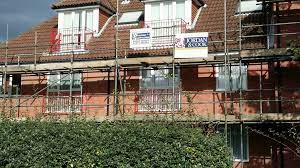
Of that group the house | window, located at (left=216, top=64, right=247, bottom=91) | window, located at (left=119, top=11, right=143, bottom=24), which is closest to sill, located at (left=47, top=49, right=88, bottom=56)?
the house

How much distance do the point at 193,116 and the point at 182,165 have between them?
386 centimetres

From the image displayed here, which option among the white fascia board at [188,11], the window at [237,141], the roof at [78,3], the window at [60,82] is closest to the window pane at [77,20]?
the roof at [78,3]

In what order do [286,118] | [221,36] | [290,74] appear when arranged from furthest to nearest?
[221,36] < [290,74] < [286,118]

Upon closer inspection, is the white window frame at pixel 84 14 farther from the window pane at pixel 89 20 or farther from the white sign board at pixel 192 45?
the white sign board at pixel 192 45

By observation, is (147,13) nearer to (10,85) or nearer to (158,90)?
(158,90)

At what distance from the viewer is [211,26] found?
841 inches

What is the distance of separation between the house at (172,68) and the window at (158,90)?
0.13ft

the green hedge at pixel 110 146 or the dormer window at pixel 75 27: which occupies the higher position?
the dormer window at pixel 75 27

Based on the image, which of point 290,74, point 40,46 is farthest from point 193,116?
point 40,46

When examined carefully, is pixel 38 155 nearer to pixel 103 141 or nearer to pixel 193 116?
pixel 103 141

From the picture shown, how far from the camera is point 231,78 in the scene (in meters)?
19.6

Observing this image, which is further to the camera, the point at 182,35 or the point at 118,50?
the point at 118,50

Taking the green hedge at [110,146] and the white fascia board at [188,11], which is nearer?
the green hedge at [110,146]

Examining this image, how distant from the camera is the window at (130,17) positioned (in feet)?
75.9
